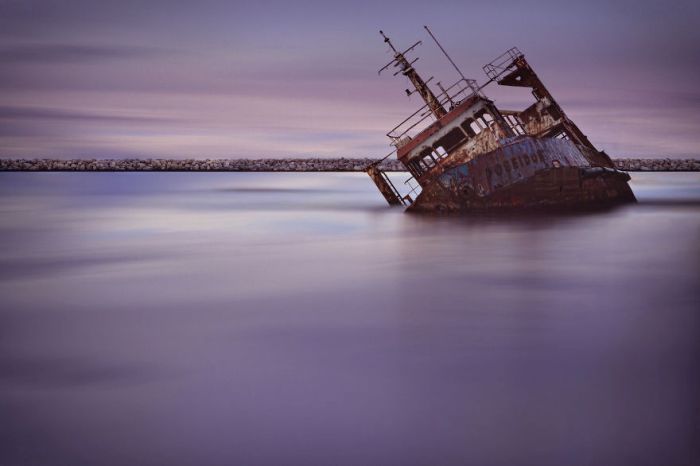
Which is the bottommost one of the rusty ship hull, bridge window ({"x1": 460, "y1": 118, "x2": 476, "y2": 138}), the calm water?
the calm water

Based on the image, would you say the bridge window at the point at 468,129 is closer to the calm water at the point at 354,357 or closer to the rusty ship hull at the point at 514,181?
the rusty ship hull at the point at 514,181

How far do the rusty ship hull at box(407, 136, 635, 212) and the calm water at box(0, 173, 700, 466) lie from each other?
2.99 meters

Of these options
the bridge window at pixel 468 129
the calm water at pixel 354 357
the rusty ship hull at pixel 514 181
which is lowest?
the calm water at pixel 354 357

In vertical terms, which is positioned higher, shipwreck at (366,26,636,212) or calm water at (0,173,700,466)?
shipwreck at (366,26,636,212)

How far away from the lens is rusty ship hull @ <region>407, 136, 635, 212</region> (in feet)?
53.6

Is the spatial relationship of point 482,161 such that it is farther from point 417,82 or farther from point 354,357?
point 354,357

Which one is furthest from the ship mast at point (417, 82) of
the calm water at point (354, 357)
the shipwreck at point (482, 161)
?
the calm water at point (354, 357)

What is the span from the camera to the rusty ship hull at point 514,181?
16.3 m

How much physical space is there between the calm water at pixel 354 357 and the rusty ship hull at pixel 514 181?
299cm

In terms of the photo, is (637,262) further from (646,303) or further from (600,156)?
(600,156)

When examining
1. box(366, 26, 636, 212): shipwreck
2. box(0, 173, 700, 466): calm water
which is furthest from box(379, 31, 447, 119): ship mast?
box(0, 173, 700, 466): calm water

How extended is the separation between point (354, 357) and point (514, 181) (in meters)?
11.4

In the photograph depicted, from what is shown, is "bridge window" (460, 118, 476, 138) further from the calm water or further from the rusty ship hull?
the calm water

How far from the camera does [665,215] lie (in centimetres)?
2223
